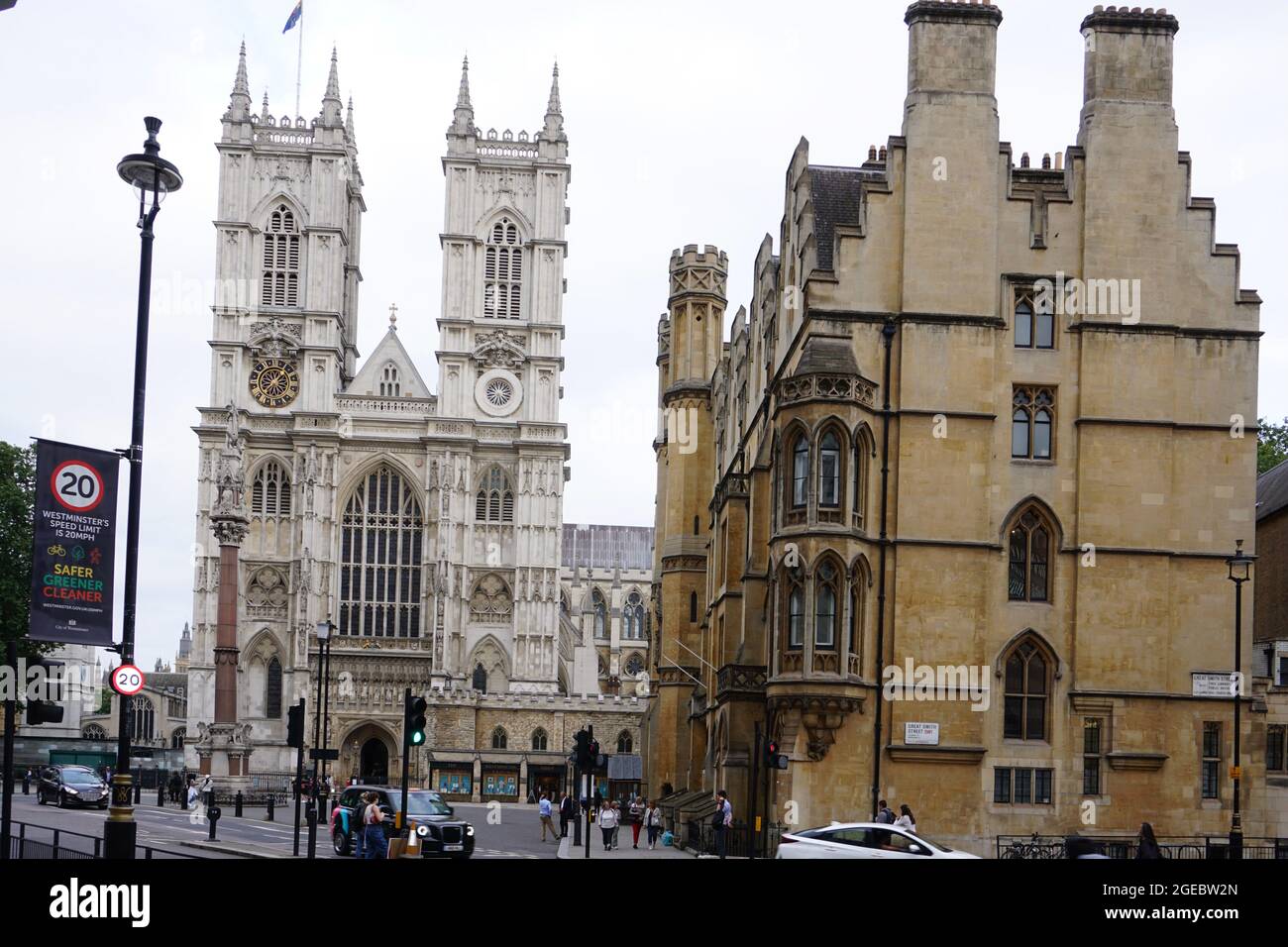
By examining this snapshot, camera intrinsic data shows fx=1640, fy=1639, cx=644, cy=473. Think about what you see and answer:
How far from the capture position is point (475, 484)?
94000 mm

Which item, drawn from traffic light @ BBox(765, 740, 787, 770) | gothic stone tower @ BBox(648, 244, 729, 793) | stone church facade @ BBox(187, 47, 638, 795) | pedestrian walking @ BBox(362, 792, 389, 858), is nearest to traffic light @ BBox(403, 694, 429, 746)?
pedestrian walking @ BBox(362, 792, 389, 858)

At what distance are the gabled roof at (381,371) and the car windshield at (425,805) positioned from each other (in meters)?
63.5

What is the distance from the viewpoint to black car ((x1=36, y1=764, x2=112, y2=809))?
164 ft

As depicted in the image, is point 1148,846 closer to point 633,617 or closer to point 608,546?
point 633,617

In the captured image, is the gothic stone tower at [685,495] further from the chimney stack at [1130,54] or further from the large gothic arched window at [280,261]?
the large gothic arched window at [280,261]

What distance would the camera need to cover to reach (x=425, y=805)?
34.5 metres

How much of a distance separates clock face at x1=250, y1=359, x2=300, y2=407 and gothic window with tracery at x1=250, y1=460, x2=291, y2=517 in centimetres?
373

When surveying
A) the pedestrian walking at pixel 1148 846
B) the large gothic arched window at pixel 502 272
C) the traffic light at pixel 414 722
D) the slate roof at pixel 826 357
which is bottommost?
the pedestrian walking at pixel 1148 846

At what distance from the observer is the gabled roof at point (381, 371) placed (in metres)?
→ 97.6

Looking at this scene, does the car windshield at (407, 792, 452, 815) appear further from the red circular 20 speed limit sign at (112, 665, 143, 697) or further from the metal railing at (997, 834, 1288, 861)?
the red circular 20 speed limit sign at (112, 665, 143, 697)

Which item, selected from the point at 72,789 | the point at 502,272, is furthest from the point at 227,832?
the point at 502,272

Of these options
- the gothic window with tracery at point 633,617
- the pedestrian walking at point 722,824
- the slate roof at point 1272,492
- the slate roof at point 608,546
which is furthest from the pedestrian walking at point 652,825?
the slate roof at point 608,546
